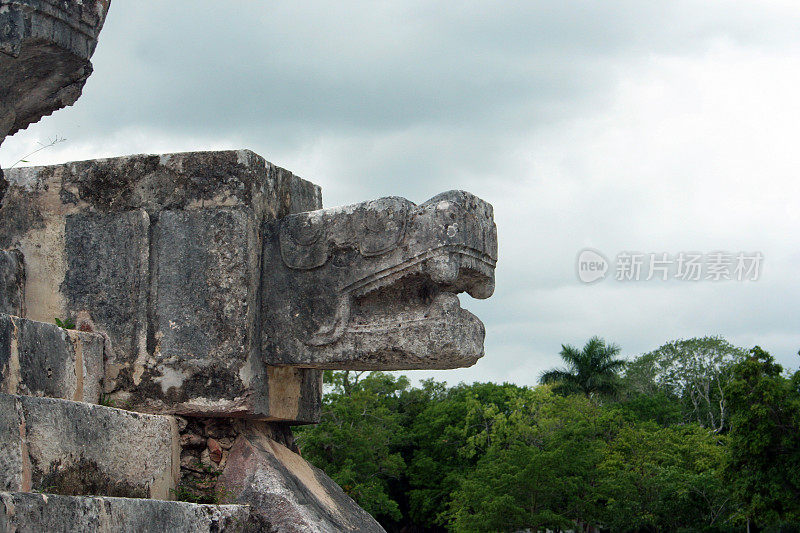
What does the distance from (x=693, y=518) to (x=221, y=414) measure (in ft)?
84.6

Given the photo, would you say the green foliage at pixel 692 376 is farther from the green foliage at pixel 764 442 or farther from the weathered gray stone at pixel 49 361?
the weathered gray stone at pixel 49 361

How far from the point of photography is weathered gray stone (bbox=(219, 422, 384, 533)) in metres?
A: 5.04

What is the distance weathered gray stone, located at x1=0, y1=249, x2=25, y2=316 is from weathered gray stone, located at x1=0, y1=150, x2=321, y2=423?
2.0 inches

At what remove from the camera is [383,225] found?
203 inches

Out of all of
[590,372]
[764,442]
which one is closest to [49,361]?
[764,442]

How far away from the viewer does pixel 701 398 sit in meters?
43.3

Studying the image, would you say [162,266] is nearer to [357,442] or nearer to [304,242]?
[304,242]

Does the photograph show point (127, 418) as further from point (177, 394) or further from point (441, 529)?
point (441, 529)

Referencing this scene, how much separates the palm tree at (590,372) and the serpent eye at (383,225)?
37.5 meters

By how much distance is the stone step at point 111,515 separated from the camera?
3258 mm

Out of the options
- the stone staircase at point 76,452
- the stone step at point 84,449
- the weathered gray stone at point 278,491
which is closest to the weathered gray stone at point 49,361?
the stone staircase at point 76,452

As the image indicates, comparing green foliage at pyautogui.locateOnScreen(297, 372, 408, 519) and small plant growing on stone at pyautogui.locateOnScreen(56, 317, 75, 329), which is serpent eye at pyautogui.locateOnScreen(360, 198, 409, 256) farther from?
green foliage at pyautogui.locateOnScreen(297, 372, 408, 519)

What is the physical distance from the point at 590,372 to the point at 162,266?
38.5 meters

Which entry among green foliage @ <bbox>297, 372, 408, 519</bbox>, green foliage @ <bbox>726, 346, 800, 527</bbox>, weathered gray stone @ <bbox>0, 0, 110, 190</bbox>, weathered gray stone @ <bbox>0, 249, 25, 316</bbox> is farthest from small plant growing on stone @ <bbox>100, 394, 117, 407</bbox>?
green foliage @ <bbox>297, 372, 408, 519</bbox>
